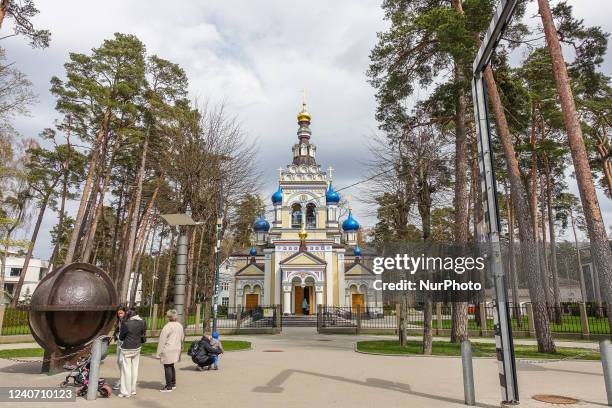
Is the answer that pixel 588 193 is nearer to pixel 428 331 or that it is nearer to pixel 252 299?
pixel 428 331

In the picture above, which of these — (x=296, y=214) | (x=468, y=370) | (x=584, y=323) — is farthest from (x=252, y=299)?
(x=468, y=370)

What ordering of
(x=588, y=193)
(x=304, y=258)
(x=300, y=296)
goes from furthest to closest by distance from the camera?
(x=300, y=296)
(x=304, y=258)
(x=588, y=193)

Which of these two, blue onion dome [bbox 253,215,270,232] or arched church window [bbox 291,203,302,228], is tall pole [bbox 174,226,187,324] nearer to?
arched church window [bbox 291,203,302,228]

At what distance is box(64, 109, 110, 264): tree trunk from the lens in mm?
22500

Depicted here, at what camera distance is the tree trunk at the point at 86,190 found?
Result: 22.5m

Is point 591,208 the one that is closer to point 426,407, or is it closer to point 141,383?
point 426,407

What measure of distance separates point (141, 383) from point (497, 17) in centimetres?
950

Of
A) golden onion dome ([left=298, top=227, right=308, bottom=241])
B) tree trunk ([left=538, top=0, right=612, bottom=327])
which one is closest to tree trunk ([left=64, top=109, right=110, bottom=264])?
golden onion dome ([left=298, top=227, right=308, bottom=241])

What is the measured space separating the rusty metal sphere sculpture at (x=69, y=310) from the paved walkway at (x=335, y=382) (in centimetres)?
76

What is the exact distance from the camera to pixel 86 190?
75.2 ft

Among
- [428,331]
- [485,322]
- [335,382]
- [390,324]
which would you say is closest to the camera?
[335,382]

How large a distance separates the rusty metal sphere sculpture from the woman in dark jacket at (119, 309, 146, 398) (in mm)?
2193

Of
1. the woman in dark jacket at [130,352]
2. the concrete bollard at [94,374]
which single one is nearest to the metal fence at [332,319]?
the woman in dark jacket at [130,352]

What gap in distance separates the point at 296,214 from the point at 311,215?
1535 mm
